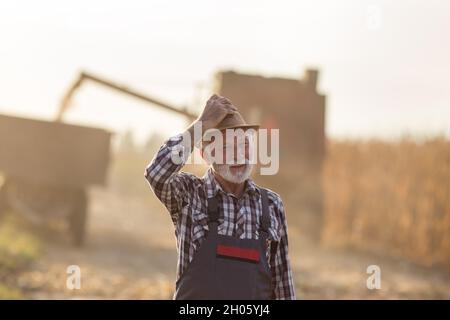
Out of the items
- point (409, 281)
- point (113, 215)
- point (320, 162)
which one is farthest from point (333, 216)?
point (113, 215)

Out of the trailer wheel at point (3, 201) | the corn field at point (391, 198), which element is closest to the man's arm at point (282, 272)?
the trailer wheel at point (3, 201)

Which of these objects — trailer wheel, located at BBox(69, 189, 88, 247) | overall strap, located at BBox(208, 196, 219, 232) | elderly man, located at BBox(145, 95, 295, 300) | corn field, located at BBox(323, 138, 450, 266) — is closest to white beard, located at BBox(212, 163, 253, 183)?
elderly man, located at BBox(145, 95, 295, 300)

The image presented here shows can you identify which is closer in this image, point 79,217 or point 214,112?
point 214,112

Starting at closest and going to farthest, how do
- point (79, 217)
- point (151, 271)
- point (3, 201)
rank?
1. point (151, 271)
2. point (79, 217)
3. point (3, 201)

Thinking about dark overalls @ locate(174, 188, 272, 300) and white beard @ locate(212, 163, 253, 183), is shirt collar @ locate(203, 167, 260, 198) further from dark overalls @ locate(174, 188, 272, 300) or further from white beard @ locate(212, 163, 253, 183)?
dark overalls @ locate(174, 188, 272, 300)

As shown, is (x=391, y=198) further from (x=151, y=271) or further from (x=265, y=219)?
(x=265, y=219)

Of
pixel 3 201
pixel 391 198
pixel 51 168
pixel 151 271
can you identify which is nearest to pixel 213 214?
pixel 151 271

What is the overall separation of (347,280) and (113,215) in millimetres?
9806

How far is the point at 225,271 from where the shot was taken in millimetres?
2857

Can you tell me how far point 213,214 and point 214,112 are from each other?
1.48 ft

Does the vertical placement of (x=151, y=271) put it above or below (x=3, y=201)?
below

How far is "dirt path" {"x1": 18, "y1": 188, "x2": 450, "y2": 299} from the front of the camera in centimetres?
876

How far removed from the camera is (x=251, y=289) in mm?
2877

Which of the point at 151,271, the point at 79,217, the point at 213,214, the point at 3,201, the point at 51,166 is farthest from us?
the point at 3,201
